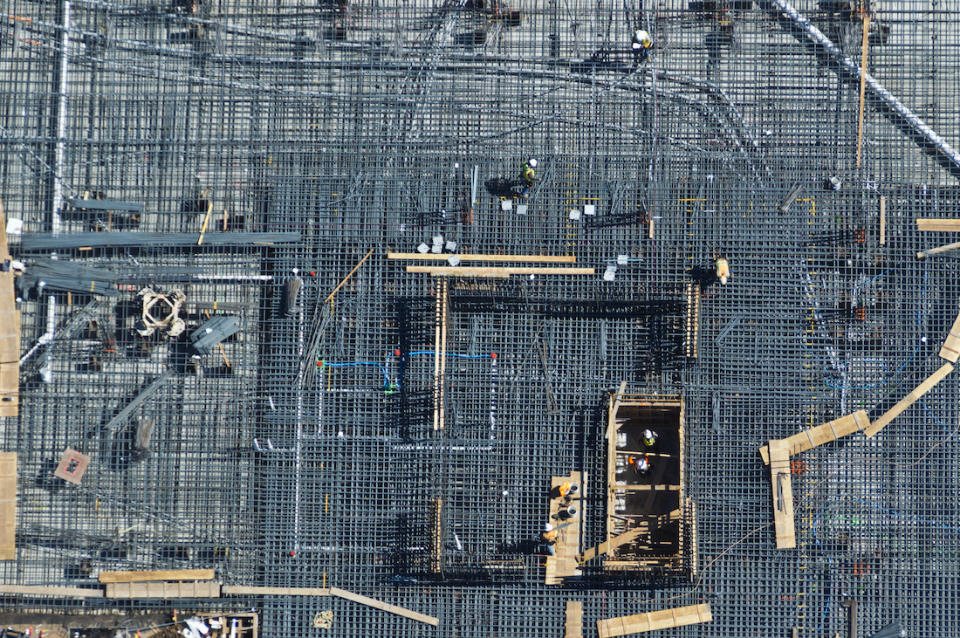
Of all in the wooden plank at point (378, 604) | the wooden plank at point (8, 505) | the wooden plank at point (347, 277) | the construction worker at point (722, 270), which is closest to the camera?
the construction worker at point (722, 270)

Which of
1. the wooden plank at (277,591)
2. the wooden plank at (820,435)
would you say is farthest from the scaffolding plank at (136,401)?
the wooden plank at (820,435)

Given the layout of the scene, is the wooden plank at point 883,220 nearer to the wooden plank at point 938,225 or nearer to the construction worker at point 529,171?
the wooden plank at point 938,225

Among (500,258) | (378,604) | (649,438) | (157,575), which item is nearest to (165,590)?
(157,575)

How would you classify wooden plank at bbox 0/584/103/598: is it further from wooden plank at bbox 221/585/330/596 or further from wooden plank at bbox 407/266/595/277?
wooden plank at bbox 407/266/595/277

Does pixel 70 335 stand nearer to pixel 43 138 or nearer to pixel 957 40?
pixel 43 138

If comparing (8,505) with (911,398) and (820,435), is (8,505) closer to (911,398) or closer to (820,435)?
(820,435)

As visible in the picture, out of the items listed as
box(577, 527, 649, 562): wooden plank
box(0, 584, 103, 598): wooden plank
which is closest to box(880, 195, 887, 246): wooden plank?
box(577, 527, 649, 562): wooden plank

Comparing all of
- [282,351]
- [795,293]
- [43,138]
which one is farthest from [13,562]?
[795,293]
